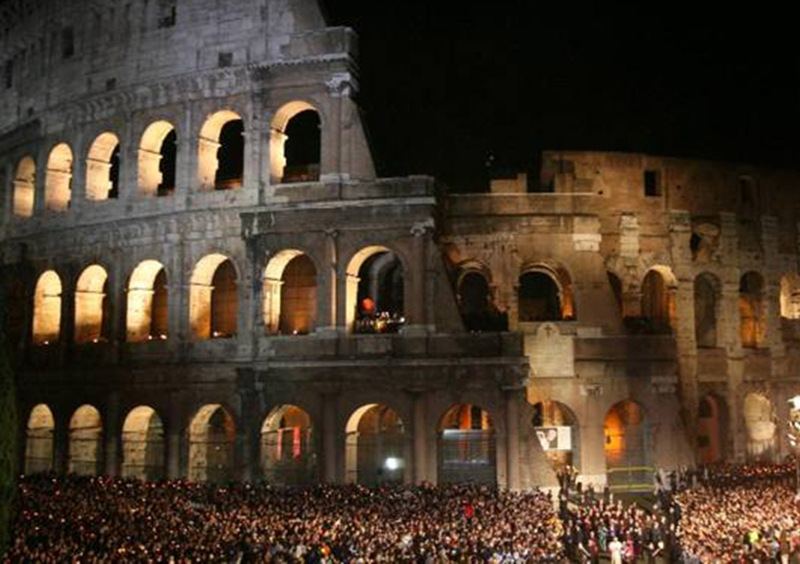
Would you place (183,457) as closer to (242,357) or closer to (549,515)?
(242,357)

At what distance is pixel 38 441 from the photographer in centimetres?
3522

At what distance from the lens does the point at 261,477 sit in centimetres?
2969

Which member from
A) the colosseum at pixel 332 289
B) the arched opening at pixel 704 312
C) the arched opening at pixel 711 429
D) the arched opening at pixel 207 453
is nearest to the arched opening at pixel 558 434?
the colosseum at pixel 332 289

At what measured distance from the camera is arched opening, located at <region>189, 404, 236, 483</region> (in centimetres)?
3108

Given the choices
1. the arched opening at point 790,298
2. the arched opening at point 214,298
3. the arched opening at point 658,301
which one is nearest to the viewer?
the arched opening at point 214,298

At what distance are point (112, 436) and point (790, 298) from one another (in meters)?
28.9

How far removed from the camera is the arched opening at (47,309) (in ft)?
118

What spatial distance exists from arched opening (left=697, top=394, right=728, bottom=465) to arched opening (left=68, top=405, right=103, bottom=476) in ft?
78.1

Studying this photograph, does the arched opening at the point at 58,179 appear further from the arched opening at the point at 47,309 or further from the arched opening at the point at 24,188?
the arched opening at the point at 47,309

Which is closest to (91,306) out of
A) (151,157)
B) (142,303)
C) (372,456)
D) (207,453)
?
(142,303)

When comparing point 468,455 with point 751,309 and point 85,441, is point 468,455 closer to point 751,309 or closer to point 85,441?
point 85,441

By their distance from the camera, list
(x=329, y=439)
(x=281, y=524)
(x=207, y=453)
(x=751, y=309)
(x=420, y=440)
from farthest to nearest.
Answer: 1. (x=751, y=309)
2. (x=207, y=453)
3. (x=329, y=439)
4. (x=420, y=440)
5. (x=281, y=524)

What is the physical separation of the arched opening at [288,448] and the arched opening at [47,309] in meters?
10.6

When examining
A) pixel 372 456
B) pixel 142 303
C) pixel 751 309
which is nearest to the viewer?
pixel 372 456
